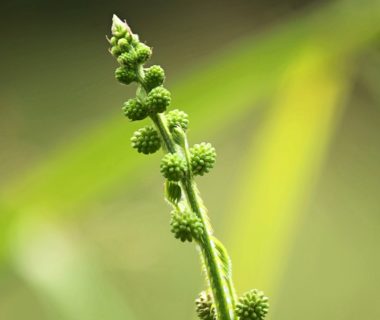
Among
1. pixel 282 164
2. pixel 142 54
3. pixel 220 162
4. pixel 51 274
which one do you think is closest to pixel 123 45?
pixel 142 54

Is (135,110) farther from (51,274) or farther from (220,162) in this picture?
(220,162)

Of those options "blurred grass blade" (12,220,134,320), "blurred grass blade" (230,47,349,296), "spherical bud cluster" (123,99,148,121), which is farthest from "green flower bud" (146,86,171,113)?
"blurred grass blade" (230,47,349,296)

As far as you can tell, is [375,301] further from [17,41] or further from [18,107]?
[17,41]

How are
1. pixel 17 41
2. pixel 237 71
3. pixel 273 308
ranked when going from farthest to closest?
pixel 17 41 → pixel 273 308 → pixel 237 71

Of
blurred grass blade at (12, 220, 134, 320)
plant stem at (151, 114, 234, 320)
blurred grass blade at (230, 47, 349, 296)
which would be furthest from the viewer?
blurred grass blade at (230, 47, 349, 296)

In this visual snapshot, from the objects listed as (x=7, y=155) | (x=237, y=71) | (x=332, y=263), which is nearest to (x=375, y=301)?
(x=332, y=263)

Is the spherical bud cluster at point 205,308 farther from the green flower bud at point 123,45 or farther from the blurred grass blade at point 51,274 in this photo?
the blurred grass blade at point 51,274

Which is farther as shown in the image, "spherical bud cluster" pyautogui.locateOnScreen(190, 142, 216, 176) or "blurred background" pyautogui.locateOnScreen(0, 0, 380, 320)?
"blurred background" pyautogui.locateOnScreen(0, 0, 380, 320)

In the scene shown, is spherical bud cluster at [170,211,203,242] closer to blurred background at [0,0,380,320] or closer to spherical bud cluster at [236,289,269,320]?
spherical bud cluster at [236,289,269,320]
